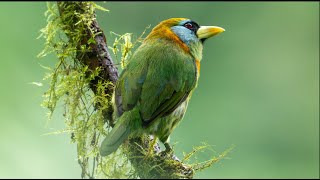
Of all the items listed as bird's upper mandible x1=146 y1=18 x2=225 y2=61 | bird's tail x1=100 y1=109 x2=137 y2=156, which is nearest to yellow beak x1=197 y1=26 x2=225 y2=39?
bird's upper mandible x1=146 y1=18 x2=225 y2=61

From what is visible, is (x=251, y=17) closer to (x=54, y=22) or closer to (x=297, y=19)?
(x=297, y=19)

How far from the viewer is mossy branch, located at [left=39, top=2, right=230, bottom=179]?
389cm

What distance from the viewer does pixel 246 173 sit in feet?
29.3

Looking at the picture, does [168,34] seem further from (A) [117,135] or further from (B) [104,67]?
(A) [117,135]

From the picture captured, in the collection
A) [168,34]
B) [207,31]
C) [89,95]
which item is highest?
[207,31]

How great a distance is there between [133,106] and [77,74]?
1.16 feet

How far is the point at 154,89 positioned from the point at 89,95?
1.19 ft

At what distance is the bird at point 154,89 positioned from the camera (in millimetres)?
3979

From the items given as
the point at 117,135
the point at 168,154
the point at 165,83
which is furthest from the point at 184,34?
the point at 117,135

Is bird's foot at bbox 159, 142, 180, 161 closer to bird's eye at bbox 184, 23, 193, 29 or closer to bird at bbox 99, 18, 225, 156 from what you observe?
bird at bbox 99, 18, 225, 156

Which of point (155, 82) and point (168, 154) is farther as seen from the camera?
point (155, 82)

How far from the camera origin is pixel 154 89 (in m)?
4.12

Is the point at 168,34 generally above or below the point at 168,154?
above

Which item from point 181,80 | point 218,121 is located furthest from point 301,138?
point 181,80
